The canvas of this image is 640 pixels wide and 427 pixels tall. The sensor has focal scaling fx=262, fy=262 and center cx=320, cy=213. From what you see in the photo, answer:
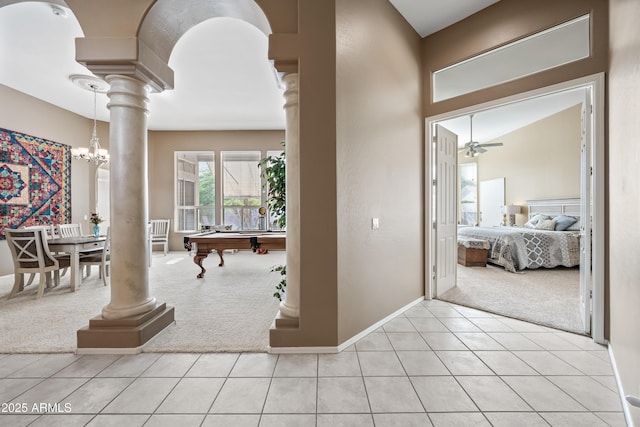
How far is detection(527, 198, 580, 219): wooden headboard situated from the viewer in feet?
20.3

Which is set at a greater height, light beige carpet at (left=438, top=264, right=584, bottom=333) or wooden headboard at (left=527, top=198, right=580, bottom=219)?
wooden headboard at (left=527, top=198, right=580, bottom=219)

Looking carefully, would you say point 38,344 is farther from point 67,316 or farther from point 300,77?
point 300,77

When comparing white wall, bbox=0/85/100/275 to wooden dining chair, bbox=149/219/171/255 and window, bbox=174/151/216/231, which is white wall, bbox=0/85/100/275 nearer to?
wooden dining chair, bbox=149/219/171/255

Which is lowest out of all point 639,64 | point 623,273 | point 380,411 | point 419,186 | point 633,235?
point 380,411

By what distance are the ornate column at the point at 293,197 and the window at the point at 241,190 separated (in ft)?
18.2

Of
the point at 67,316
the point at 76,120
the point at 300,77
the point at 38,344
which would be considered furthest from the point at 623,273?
the point at 76,120

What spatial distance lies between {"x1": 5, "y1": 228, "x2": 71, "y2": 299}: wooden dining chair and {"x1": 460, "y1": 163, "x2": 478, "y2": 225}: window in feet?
35.7

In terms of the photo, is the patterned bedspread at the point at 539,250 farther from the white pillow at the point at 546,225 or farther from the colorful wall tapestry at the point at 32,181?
the colorful wall tapestry at the point at 32,181

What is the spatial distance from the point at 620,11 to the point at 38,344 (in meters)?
5.56

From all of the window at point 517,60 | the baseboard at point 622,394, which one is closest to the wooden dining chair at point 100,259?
the window at point 517,60

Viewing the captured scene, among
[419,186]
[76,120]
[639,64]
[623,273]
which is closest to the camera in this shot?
[639,64]

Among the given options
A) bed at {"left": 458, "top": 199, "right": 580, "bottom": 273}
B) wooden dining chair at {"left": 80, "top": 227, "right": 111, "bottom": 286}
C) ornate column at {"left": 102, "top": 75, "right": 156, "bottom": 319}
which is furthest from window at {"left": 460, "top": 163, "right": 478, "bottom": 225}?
wooden dining chair at {"left": 80, "top": 227, "right": 111, "bottom": 286}

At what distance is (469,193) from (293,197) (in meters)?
9.14

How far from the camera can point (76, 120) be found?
6.29 meters
